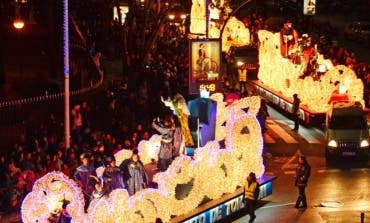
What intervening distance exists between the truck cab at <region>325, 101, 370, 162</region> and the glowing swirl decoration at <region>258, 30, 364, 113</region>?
17.0ft

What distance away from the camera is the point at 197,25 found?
55.0 m

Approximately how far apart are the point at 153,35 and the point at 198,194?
536 inches

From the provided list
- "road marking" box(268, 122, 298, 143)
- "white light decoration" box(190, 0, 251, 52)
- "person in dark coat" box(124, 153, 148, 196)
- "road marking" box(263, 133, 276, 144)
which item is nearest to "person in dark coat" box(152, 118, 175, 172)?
"person in dark coat" box(124, 153, 148, 196)

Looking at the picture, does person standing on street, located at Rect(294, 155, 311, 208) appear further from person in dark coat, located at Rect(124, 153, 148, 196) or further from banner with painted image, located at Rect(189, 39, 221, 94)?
banner with painted image, located at Rect(189, 39, 221, 94)

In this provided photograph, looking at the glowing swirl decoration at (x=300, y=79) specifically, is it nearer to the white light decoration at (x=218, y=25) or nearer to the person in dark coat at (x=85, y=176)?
the white light decoration at (x=218, y=25)

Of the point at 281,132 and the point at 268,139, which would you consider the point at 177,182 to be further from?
the point at 281,132

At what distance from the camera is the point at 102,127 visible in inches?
1136

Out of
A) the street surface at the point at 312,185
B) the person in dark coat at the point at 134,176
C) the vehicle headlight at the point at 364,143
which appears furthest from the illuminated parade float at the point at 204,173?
the vehicle headlight at the point at 364,143

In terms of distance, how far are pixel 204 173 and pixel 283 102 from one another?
16760 millimetres

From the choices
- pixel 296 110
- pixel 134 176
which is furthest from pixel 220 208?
pixel 296 110

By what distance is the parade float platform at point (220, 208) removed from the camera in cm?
2230

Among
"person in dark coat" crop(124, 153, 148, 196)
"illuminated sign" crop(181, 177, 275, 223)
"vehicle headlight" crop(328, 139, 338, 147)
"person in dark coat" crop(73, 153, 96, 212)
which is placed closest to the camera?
"person in dark coat" crop(73, 153, 96, 212)

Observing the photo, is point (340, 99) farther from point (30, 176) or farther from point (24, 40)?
point (30, 176)

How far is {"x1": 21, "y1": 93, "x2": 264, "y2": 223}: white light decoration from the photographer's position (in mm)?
19375
